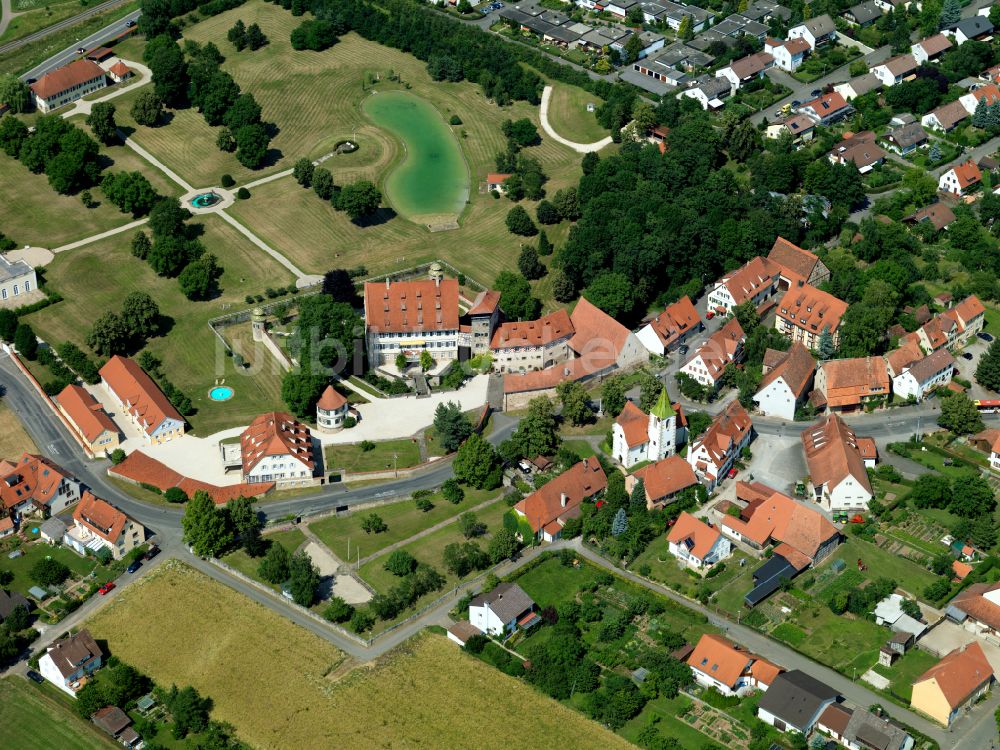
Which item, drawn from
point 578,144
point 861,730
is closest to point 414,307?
point 578,144

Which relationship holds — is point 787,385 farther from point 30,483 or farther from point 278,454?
point 30,483

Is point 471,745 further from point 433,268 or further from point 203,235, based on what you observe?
point 203,235

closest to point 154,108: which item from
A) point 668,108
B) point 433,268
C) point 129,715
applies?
point 433,268

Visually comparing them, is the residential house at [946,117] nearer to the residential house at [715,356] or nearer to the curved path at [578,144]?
the curved path at [578,144]

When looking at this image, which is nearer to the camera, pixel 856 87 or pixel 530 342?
pixel 530 342

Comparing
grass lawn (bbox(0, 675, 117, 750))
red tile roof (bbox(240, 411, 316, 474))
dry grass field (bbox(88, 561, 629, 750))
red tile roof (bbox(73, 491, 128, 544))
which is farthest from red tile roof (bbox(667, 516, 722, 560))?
grass lawn (bbox(0, 675, 117, 750))

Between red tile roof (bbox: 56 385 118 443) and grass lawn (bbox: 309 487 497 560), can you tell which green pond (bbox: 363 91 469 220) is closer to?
red tile roof (bbox: 56 385 118 443)
